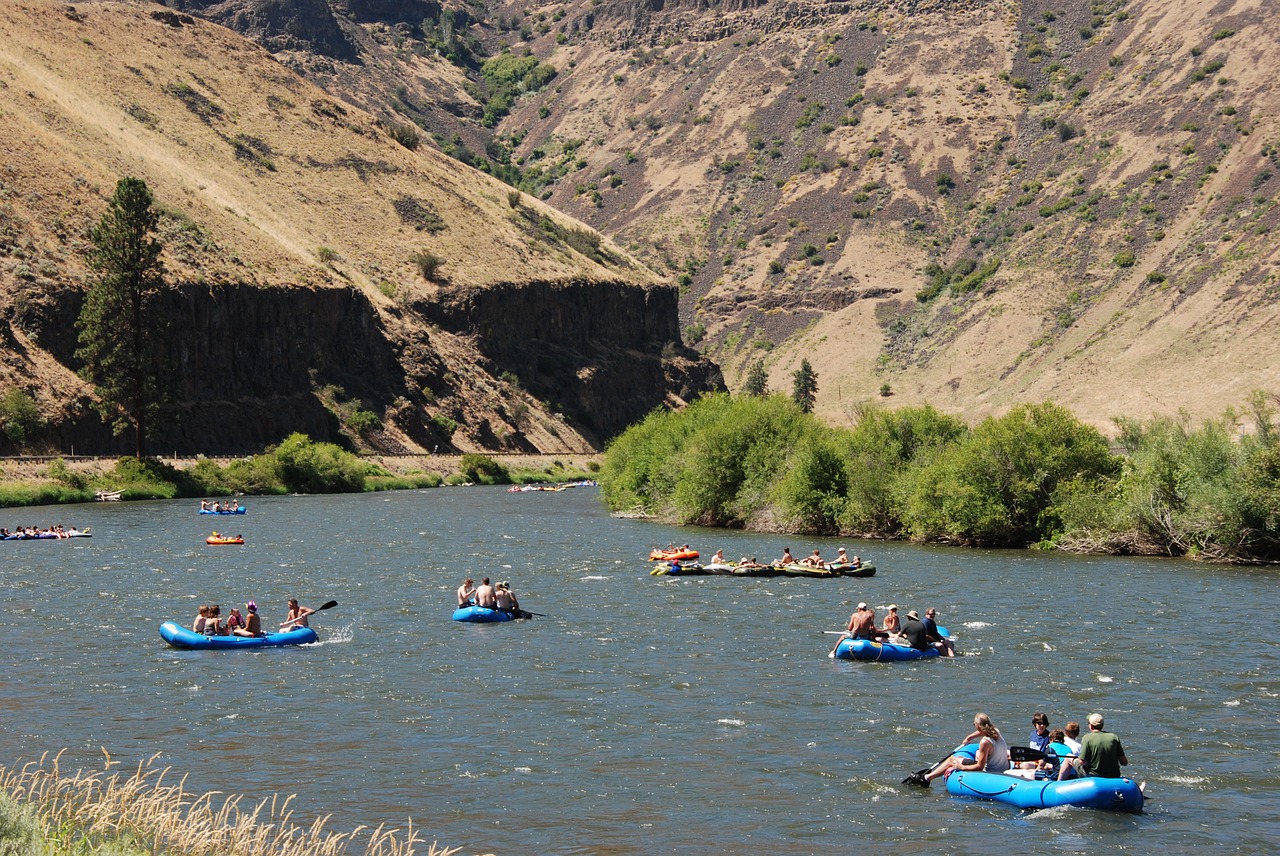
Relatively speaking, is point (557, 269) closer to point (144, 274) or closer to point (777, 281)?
point (777, 281)

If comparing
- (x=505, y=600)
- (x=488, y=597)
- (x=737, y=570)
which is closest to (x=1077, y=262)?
(x=737, y=570)

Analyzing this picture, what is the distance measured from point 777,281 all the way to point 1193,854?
177 meters

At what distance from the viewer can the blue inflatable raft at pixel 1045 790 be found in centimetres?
2258

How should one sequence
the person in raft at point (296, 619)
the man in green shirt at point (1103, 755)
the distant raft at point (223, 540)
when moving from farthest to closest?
the distant raft at point (223, 540), the person in raft at point (296, 619), the man in green shirt at point (1103, 755)

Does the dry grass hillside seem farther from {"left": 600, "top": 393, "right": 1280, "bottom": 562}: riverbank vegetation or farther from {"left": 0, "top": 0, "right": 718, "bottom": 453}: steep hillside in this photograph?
{"left": 600, "top": 393, "right": 1280, "bottom": 562}: riverbank vegetation

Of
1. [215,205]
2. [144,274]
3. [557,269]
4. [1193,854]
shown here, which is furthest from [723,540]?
[557,269]

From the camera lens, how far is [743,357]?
189 meters

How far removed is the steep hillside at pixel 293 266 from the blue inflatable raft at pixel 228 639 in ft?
224

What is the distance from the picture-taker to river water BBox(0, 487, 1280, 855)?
73.5 ft

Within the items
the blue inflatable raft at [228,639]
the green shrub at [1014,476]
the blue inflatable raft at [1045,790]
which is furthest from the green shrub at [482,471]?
the blue inflatable raft at [1045,790]

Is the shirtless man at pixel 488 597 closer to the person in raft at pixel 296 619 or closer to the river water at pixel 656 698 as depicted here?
the river water at pixel 656 698

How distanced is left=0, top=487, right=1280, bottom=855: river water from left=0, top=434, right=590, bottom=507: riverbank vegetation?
36867 mm

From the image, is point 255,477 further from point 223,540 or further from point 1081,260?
point 1081,260

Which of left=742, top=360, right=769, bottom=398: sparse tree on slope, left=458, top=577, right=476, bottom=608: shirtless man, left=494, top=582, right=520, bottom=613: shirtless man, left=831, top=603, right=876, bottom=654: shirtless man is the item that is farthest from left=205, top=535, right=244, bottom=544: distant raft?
left=742, top=360, right=769, bottom=398: sparse tree on slope
